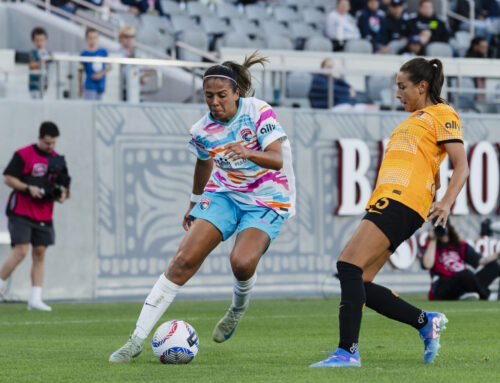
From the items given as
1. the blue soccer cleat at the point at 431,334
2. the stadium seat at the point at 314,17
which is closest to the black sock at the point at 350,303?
the blue soccer cleat at the point at 431,334

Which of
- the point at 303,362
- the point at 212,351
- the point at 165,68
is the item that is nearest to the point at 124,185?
the point at 165,68

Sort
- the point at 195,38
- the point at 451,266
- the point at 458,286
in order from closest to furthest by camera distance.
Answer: the point at 451,266, the point at 458,286, the point at 195,38

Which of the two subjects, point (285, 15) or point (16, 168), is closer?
point (16, 168)

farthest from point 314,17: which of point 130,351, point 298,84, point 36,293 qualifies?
point 130,351

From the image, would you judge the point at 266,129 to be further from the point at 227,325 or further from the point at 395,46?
the point at 395,46

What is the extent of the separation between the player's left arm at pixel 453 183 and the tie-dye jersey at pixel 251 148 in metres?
1.31

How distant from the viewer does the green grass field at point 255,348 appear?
6.54 m

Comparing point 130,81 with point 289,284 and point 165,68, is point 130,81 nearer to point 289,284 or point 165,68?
point 165,68

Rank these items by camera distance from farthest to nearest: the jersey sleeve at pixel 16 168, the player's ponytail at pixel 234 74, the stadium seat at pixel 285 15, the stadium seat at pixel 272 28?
the stadium seat at pixel 285 15
the stadium seat at pixel 272 28
the jersey sleeve at pixel 16 168
the player's ponytail at pixel 234 74

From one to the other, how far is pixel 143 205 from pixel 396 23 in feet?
30.8

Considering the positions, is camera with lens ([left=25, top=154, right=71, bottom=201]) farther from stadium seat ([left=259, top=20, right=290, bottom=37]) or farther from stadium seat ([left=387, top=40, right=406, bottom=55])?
stadium seat ([left=387, top=40, right=406, bottom=55])

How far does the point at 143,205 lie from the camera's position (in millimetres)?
16719

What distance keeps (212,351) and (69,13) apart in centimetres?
1301

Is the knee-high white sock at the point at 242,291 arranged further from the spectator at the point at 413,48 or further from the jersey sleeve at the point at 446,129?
the spectator at the point at 413,48
